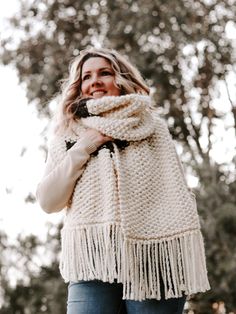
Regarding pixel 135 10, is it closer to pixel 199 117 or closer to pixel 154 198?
pixel 199 117

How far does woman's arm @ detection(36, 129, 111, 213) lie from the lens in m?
1.81

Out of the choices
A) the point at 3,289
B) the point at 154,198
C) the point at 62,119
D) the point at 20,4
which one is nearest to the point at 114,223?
the point at 154,198

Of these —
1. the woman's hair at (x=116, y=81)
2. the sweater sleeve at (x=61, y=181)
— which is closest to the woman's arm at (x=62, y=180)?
the sweater sleeve at (x=61, y=181)

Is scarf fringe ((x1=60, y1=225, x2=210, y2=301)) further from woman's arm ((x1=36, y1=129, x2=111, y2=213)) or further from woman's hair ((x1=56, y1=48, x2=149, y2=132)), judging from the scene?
woman's hair ((x1=56, y1=48, x2=149, y2=132))

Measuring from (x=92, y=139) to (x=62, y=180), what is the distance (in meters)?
0.18

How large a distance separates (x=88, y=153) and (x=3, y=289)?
22.5 feet

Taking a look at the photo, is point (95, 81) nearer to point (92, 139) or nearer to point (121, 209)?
point (92, 139)

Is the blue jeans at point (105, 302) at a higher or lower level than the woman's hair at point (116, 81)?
lower

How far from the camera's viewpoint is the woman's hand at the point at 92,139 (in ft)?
6.22

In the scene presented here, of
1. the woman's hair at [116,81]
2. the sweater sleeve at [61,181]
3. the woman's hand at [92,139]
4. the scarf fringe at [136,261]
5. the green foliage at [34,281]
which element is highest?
the woman's hair at [116,81]

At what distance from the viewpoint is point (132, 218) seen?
1810 millimetres

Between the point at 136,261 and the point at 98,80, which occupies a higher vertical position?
the point at 98,80

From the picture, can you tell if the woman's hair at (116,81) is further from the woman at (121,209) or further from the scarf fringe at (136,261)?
the scarf fringe at (136,261)

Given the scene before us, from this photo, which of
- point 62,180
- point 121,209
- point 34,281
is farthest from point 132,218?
point 34,281
